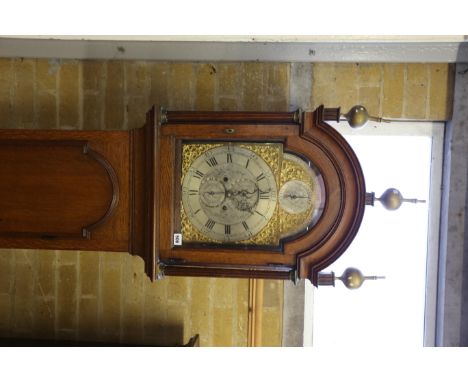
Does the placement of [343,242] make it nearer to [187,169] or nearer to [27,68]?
[187,169]

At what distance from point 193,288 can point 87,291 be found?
59cm

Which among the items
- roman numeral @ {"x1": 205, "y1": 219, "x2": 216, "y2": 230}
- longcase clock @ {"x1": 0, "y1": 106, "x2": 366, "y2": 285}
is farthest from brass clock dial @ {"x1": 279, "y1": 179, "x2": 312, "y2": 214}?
roman numeral @ {"x1": 205, "y1": 219, "x2": 216, "y2": 230}

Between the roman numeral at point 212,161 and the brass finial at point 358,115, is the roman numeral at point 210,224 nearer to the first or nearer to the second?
the roman numeral at point 212,161

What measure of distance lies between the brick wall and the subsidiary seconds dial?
0.70 m

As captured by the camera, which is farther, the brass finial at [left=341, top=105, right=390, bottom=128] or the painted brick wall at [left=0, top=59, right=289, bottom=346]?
the painted brick wall at [left=0, top=59, right=289, bottom=346]

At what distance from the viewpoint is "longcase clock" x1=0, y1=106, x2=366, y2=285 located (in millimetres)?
1802

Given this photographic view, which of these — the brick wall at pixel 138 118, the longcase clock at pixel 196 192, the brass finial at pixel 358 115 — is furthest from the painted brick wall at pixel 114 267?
the brass finial at pixel 358 115

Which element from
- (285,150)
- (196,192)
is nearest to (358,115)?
(285,150)

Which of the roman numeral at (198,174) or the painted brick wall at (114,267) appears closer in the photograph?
the roman numeral at (198,174)

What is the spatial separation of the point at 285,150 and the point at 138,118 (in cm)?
101

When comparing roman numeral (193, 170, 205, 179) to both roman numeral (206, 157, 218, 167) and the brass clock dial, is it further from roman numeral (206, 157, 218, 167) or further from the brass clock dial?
the brass clock dial

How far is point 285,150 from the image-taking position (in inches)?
71.7

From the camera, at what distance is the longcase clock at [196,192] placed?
1802 millimetres

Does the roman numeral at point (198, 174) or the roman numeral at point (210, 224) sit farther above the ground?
the roman numeral at point (198, 174)
